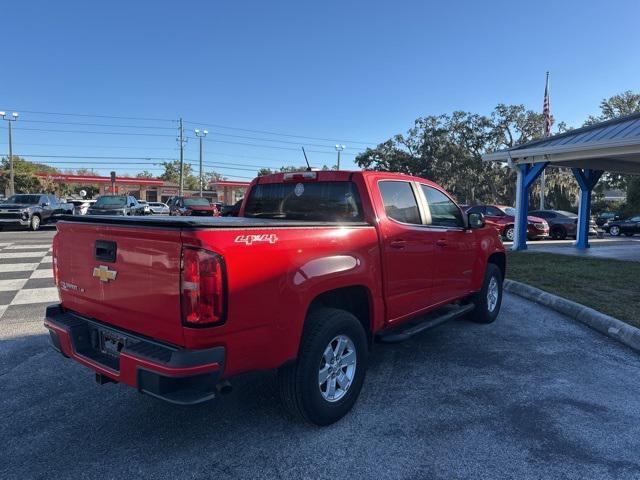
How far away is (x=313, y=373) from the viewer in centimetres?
304

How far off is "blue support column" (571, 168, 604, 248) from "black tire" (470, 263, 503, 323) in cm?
1222

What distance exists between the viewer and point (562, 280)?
345 inches

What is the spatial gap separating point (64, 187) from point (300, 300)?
74.3 metres

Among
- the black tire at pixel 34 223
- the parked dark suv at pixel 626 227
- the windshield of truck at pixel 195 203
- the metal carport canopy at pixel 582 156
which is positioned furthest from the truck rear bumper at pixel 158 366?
the parked dark suv at pixel 626 227

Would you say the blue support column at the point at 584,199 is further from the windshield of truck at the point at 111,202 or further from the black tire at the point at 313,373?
the windshield of truck at the point at 111,202

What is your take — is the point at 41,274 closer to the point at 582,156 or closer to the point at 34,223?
the point at 34,223

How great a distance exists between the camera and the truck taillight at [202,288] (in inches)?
96.5

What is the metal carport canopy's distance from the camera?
12.1 m

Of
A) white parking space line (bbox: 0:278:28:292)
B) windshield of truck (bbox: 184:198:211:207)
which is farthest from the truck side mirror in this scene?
windshield of truck (bbox: 184:198:211:207)

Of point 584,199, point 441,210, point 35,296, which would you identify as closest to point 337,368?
point 441,210

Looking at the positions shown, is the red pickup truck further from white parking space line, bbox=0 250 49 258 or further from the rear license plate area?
white parking space line, bbox=0 250 49 258

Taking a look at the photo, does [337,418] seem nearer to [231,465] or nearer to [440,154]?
[231,465]

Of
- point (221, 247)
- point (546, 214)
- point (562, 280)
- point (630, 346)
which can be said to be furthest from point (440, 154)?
point (221, 247)

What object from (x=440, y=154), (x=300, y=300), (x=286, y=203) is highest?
(x=440, y=154)
